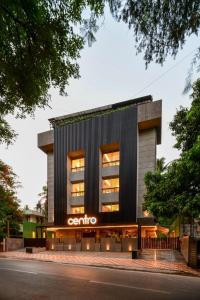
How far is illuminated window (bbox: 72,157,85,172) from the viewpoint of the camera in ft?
143

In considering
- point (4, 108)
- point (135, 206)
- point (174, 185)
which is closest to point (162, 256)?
point (174, 185)

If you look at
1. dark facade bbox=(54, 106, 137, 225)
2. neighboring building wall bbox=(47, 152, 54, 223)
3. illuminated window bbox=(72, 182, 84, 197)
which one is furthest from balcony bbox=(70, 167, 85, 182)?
neighboring building wall bbox=(47, 152, 54, 223)

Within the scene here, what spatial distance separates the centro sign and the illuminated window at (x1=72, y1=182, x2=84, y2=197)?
3.79m

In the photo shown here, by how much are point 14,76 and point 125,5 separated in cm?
336

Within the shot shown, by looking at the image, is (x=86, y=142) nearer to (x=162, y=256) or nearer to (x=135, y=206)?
(x=135, y=206)

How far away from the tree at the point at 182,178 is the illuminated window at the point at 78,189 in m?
24.7

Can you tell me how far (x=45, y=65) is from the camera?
704 centimetres

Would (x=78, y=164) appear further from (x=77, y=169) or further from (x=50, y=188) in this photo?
(x=50, y=188)

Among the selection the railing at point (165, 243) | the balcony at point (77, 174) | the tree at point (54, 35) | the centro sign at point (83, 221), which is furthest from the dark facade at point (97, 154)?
the tree at point (54, 35)

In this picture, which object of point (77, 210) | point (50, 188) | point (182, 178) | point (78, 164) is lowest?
point (77, 210)

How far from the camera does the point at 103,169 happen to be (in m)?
41.2

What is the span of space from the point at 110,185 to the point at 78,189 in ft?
17.5

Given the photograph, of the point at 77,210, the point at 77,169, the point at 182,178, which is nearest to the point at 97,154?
the point at 77,169

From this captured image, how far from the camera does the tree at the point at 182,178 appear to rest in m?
14.0
